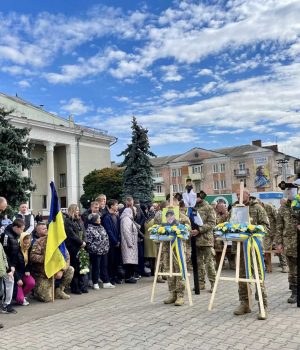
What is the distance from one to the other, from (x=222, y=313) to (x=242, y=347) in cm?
171

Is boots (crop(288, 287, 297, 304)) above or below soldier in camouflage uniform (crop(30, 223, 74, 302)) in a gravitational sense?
below

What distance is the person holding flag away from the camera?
27.1 feet

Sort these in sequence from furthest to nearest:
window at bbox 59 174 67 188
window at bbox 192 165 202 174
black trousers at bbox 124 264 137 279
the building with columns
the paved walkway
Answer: window at bbox 192 165 202 174
window at bbox 59 174 67 188
the building with columns
black trousers at bbox 124 264 137 279
the paved walkway

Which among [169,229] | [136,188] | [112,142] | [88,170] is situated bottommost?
[169,229]

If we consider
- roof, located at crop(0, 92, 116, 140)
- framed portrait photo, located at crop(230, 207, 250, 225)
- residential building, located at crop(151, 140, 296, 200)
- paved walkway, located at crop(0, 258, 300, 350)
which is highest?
roof, located at crop(0, 92, 116, 140)

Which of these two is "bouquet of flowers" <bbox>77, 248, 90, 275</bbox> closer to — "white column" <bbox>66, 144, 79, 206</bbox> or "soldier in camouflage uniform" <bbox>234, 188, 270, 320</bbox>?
"soldier in camouflage uniform" <bbox>234, 188, 270, 320</bbox>

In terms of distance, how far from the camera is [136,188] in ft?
114

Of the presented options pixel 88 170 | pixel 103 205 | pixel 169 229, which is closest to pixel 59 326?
pixel 169 229

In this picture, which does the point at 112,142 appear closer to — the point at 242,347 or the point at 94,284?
the point at 94,284

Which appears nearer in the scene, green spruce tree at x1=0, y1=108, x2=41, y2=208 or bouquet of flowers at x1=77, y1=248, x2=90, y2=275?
bouquet of flowers at x1=77, y1=248, x2=90, y2=275

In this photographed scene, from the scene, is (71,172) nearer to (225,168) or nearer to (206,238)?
(225,168)

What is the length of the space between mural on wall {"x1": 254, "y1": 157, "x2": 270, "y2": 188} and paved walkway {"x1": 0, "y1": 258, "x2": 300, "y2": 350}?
68416mm

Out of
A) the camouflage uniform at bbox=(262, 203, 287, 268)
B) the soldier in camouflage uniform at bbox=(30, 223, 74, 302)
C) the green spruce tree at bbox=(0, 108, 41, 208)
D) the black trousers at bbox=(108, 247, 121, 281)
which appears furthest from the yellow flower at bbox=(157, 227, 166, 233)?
the green spruce tree at bbox=(0, 108, 41, 208)

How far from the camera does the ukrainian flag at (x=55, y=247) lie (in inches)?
325
